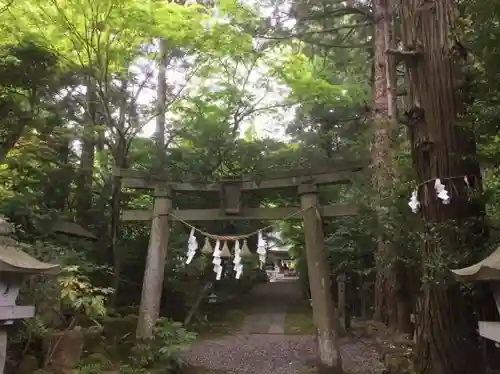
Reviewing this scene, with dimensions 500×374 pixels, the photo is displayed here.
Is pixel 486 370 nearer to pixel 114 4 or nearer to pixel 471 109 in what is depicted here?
pixel 471 109

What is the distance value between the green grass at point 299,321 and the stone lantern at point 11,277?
350 inches

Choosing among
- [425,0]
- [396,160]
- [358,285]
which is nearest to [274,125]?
[358,285]

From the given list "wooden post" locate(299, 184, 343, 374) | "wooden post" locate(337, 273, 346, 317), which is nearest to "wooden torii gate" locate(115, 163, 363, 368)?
"wooden post" locate(299, 184, 343, 374)

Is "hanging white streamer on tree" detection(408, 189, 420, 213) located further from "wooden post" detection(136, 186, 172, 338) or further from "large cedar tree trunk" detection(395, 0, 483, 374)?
"wooden post" detection(136, 186, 172, 338)

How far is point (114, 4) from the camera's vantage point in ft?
32.5

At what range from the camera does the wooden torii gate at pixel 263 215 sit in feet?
27.9

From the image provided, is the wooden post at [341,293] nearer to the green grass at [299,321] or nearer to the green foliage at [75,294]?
the green grass at [299,321]

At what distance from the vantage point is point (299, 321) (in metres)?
14.9

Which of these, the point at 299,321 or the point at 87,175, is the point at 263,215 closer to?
the point at 87,175

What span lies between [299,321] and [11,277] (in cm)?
1111

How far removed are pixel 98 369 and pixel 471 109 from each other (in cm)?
650

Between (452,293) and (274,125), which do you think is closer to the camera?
(452,293)

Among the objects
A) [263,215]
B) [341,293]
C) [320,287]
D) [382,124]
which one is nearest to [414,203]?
[382,124]

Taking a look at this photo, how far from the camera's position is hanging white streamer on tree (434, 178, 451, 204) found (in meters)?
4.50
